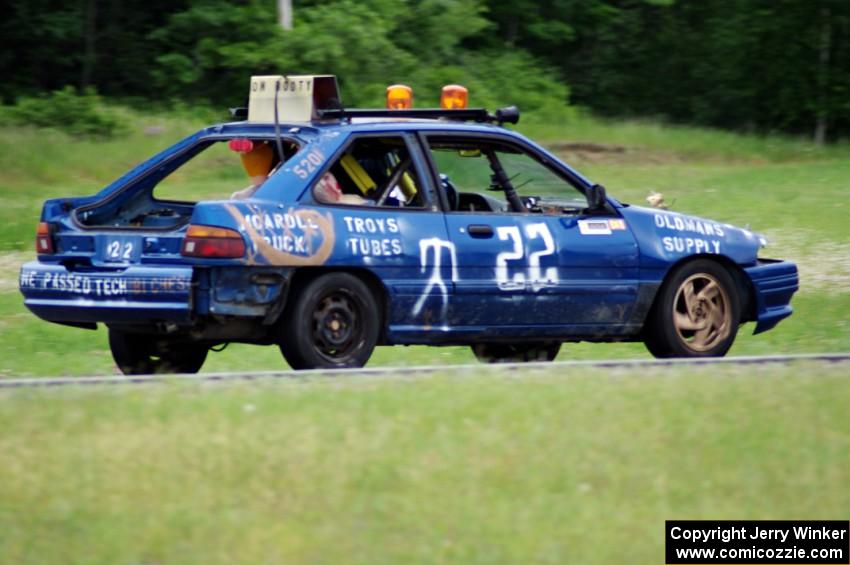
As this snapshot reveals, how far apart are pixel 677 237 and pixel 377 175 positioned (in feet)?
6.20

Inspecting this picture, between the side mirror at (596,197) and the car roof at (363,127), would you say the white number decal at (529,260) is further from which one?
the car roof at (363,127)

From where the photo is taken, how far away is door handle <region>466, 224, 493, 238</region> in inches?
357

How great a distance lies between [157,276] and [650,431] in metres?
2.90

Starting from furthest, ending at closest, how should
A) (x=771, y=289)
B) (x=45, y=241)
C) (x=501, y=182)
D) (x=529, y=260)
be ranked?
1. (x=771, y=289)
2. (x=501, y=182)
3. (x=529, y=260)
4. (x=45, y=241)

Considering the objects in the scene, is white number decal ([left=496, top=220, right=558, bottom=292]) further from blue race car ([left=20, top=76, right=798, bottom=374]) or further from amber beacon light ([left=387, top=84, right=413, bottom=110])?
amber beacon light ([left=387, top=84, right=413, bottom=110])

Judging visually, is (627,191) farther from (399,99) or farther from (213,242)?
(213,242)

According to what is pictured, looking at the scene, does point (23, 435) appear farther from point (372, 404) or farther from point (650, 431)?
point (650, 431)

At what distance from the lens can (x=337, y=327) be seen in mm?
8727

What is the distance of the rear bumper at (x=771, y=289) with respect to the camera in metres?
9.98

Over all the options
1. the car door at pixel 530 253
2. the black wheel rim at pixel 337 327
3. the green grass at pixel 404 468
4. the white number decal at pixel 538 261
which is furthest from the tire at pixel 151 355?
the green grass at pixel 404 468

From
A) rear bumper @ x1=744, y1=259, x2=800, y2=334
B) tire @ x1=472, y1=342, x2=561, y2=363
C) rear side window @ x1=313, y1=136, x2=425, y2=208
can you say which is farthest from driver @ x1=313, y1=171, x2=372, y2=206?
rear bumper @ x1=744, y1=259, x2=800, y2=334

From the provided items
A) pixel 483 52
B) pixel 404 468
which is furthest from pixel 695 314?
pixel 483 52

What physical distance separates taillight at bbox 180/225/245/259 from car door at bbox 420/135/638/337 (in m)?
1.38

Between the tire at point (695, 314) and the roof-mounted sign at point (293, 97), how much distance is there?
7.63ft
